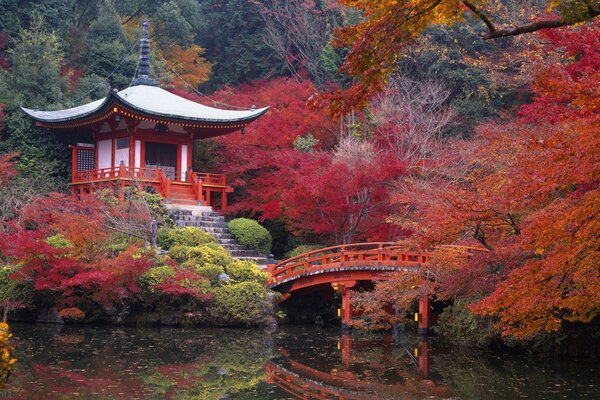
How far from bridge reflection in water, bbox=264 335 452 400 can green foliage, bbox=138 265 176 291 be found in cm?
437

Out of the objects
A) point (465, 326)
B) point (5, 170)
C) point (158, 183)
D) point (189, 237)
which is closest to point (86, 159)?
point (158, 183)

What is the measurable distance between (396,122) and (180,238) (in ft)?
24.7

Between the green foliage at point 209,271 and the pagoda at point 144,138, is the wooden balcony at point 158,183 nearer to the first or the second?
the pagoda at point 144,138

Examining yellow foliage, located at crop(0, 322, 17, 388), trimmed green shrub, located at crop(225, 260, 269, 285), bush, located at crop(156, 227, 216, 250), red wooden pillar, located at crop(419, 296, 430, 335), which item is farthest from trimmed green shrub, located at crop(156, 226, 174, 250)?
yellow foliage, located at crop(0, 322, 17, 388)

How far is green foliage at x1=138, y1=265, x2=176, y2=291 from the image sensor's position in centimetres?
1780

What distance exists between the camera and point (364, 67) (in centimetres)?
690

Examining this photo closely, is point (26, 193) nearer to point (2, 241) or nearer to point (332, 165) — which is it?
point (2, 241)

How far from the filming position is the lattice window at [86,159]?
26141 mm

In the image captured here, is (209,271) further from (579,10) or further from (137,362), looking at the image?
(579,10)

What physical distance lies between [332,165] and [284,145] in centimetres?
473

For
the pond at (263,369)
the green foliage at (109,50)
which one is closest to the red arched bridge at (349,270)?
the pond at (263,369)

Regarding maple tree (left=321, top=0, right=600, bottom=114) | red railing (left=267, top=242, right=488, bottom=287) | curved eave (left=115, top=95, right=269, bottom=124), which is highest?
curved eave (left=115, top=95, right=269, bottom=124)

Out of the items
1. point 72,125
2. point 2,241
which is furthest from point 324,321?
point 72,125

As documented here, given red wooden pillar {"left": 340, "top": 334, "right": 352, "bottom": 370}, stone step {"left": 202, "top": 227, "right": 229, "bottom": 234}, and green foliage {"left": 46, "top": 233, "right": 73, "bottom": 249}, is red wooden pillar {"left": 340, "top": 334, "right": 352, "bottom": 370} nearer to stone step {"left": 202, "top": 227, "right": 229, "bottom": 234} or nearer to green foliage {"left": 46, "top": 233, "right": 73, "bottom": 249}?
green foliage {"left": 46, "top": 233, "right": 73, "bottom": 249}
